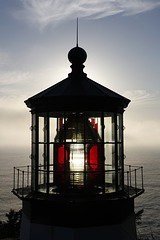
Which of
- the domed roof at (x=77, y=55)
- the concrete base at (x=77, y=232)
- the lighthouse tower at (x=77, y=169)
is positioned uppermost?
the domed roof at (x=77, y=55)

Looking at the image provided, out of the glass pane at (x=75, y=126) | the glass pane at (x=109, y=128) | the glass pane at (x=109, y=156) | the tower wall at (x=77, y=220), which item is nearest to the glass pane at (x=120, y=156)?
the glass pane at (x=109, y=156)

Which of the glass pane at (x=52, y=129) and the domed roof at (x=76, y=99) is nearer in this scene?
the domed roof at (x=76, y=99)

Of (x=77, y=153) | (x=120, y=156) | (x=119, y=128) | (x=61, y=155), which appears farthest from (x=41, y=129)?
(x=120, y=156)

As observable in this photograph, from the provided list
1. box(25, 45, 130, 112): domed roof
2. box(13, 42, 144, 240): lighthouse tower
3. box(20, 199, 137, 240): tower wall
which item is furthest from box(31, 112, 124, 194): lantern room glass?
box(20, 199, 137, 240): tower wall

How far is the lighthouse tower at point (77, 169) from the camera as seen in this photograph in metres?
6.30

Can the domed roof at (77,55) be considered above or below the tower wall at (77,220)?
above

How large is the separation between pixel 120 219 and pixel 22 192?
8.75 feet

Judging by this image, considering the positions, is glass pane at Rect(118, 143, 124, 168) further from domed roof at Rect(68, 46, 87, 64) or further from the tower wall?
domed roof at Rect(68, 46, 87, 64)

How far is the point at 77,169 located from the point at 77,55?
3210 millimetres

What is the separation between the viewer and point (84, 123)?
6664mm

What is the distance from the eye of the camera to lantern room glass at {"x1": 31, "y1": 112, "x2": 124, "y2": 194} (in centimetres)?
652

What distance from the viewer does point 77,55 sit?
7613 millimetres

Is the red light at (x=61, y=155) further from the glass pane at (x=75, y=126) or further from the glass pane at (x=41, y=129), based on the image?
the glass pane at (x=41, y=129)

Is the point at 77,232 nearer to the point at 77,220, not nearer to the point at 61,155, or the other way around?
the point at 77,220
